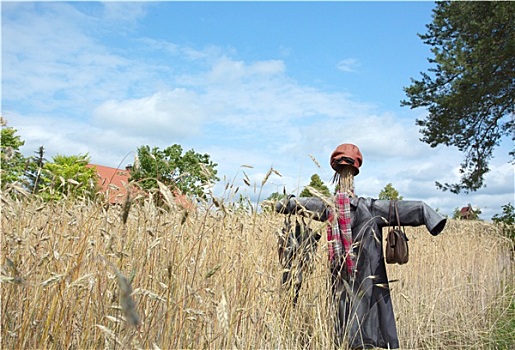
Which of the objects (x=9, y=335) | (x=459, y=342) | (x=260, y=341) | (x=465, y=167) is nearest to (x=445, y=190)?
(x=465, y=167)

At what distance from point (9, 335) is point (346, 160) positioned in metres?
2.49

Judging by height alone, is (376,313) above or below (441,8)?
below

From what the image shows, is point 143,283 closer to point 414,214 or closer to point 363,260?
point 363,260

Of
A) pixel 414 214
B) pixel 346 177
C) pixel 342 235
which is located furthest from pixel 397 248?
pixel 346 177

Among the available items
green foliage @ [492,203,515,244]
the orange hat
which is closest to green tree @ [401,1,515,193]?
green foliage @ [492,203,515,244]

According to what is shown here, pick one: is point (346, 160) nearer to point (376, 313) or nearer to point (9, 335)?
point (376, 313)

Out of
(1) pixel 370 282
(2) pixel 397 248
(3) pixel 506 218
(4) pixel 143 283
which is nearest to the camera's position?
(4) pixel 143 283

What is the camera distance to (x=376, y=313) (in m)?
3.33

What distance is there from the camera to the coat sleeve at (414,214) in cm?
320

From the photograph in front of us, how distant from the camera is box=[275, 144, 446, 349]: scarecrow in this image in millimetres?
3281

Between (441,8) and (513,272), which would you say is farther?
(441,8)

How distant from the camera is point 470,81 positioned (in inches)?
448

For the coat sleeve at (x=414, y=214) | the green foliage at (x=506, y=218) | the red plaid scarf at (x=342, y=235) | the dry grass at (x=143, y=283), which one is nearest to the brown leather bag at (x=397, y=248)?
the coat sleeve at (x=414, y=214)

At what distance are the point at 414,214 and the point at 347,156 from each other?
0.65 m
